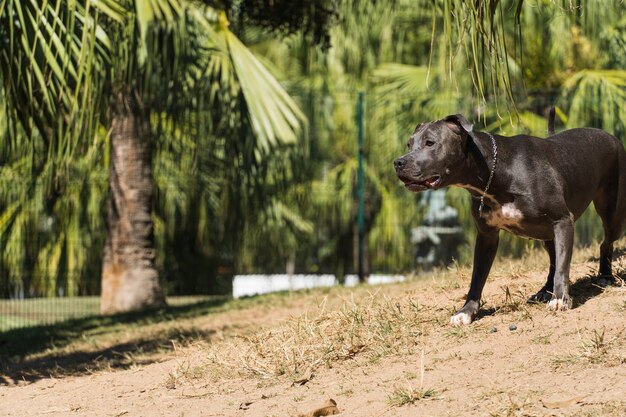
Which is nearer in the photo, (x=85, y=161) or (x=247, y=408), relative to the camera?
(x=247, y=408)

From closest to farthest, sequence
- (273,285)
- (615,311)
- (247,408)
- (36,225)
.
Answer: (247,408)
(615,311)
(36,225)
(273,285)

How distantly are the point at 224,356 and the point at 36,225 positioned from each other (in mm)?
9035

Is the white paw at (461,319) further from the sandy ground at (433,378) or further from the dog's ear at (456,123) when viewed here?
the dog's ear at (456,123)

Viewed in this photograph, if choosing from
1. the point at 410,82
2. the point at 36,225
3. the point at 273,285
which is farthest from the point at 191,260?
the point at 410,82

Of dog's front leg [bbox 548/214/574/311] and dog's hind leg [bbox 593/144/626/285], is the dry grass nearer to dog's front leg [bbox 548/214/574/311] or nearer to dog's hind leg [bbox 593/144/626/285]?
dog's front leg [bbox 548/214/574/311]

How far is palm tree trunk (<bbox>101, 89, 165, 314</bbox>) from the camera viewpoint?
12906mm

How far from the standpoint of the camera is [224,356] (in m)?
6.81

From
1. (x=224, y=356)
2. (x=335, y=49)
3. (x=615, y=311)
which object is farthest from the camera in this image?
(x=335, y=49)

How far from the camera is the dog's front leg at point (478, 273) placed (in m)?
6.44

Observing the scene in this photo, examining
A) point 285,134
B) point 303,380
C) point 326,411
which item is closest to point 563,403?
point 326,411

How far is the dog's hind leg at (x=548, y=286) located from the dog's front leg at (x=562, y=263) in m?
0.30

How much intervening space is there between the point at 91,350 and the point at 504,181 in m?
4.73

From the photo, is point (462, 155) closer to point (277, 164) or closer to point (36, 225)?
point (277, 164)

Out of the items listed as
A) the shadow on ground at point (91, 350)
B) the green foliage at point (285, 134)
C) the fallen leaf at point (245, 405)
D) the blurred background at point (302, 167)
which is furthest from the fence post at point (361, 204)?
the fallen leaf at point (245, 405)
